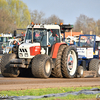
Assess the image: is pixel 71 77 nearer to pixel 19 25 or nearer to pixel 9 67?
pixel 9 67

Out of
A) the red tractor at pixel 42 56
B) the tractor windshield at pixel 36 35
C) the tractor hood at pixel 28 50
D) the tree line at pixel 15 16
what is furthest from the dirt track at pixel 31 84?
the tree line at pixel 15 16

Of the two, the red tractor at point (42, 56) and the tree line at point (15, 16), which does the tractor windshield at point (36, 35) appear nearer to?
the red tractor at point (42, 56)

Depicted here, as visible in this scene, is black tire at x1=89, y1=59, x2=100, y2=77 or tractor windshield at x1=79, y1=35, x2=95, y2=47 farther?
tractor windshield at x1=79, y1=35, x2=95, y2=47

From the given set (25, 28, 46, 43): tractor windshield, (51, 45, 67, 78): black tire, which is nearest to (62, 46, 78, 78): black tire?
(51, 45, 67, 78): black tire

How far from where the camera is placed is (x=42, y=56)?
37.6ft

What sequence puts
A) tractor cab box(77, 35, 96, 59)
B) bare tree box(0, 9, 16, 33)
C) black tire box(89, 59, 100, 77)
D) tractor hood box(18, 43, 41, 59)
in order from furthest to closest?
bare tree box(0, 9, 16, 33) → tractor cab box(77, 35, 96, 59) → black tire box(89, 59, 100, 77) → tractor hood box(18, 43, 41, 59)

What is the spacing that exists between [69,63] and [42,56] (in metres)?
2.04

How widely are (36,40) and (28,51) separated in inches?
33.8

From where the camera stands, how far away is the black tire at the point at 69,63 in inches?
484

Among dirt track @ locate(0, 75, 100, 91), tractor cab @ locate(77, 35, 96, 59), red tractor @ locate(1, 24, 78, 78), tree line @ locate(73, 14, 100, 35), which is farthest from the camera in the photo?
tree line @ locate(73, 14, 100, 35)

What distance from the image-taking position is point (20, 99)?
6395 mm

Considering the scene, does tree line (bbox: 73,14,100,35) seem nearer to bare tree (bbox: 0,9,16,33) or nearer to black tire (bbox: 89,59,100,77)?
bare tree (bbox: 0,9,16,33)

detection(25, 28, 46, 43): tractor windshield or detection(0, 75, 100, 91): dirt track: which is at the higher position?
detection(25, 28, 46, 43): tractor windshield

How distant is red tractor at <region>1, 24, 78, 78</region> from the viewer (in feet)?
37.3
